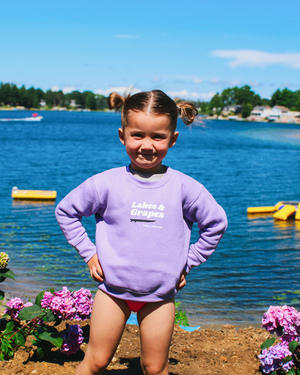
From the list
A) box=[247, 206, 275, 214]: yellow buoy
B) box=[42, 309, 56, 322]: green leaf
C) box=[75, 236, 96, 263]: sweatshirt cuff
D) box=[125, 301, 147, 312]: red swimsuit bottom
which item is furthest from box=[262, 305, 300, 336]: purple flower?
box=[247, 206, 275, 214]: yellow buoy

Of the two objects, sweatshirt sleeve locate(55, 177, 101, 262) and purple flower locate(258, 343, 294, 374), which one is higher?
sweatshirt sleeve locate(55, 177, 101, 262)

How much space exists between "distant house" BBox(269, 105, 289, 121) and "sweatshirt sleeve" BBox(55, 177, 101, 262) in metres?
181

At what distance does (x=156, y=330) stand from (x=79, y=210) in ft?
2.98

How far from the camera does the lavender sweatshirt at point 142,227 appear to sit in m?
2.46

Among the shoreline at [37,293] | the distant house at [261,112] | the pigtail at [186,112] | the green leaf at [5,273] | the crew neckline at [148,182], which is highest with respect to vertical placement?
the distant house at [261,112]

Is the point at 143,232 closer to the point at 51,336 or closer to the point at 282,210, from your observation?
the point at 51,336

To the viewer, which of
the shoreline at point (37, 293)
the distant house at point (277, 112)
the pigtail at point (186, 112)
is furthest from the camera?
the distant house at point (277, 112)

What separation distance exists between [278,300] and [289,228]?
22.4 ft

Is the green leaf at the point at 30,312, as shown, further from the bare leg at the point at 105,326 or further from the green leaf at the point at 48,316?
the bare leg at the point at 105,326

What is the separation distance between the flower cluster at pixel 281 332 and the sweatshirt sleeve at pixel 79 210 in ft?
5.51

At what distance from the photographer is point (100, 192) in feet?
8.33

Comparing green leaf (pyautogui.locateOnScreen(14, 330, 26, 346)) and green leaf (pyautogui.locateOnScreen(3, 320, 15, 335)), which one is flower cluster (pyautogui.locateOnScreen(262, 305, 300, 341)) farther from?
green leaf (pyautogui.locateOnScreen(3, 320, 15, 335))

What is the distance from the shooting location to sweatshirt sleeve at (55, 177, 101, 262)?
2.55 metres

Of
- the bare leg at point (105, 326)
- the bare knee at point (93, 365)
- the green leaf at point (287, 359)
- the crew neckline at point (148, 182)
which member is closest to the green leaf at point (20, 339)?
the bare knee at point (93, 365)
